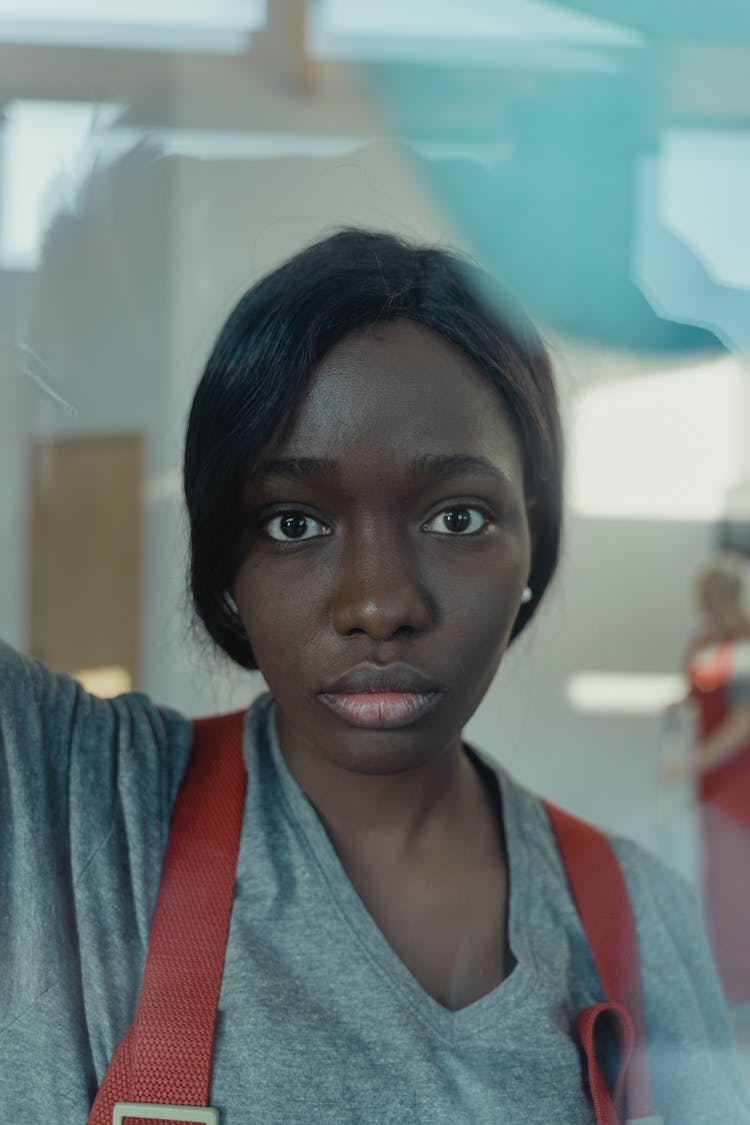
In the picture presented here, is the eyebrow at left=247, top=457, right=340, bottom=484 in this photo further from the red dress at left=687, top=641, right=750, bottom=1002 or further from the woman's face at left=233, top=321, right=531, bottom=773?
the red dress at left=687, top=641, right=750, bottom=1002

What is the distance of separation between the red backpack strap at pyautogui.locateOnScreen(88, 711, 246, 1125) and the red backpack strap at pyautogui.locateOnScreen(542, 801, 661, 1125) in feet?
0.58

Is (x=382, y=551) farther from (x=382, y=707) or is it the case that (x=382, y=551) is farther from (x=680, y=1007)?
(x=680, y=1007)

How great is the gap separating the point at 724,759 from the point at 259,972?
0.26 metres

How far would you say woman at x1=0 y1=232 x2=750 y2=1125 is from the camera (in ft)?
1.50

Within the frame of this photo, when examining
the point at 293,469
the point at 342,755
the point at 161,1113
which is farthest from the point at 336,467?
the point at 161,1113

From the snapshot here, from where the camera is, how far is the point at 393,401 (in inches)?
18.5

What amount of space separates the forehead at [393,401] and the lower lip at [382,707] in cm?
10

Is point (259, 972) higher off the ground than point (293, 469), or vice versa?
point (293, 469)

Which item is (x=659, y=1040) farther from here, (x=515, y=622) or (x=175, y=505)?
(x=175, y=505)

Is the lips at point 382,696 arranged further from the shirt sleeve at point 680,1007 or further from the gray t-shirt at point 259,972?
the shirt sleeve at point 680,1007

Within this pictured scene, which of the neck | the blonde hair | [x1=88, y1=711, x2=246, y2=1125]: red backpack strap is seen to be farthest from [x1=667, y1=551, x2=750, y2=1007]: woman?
[x1=88, y1=711, x2=246, y2=1125]: red backpack strap

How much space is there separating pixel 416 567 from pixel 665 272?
0.66ft

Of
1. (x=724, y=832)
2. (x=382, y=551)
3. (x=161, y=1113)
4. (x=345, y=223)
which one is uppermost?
(x=345, y=223)

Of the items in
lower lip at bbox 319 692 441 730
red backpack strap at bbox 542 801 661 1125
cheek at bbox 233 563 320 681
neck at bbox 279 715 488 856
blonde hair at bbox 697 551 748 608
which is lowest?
red backpack strap at bbox 542 801 661 1125
